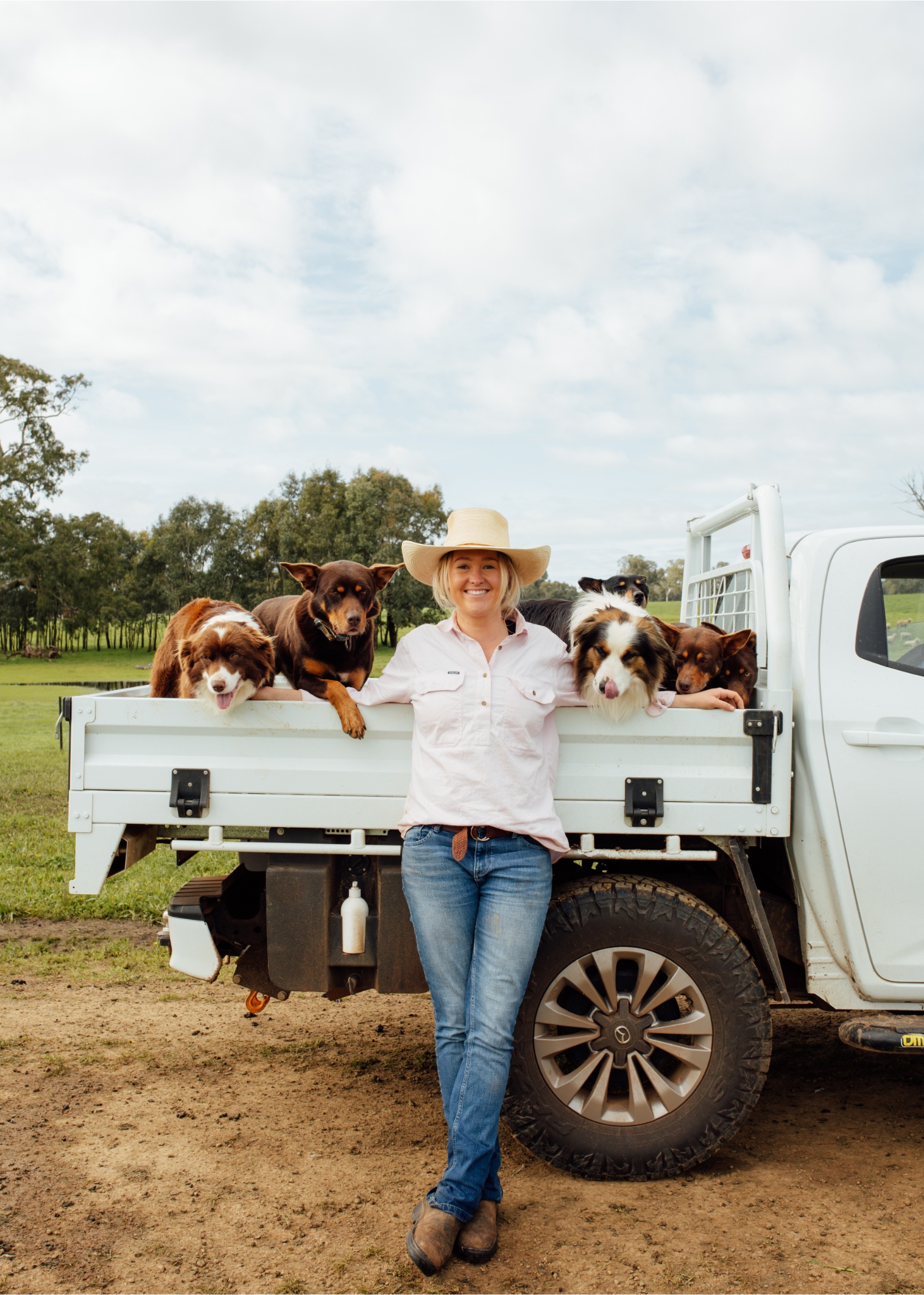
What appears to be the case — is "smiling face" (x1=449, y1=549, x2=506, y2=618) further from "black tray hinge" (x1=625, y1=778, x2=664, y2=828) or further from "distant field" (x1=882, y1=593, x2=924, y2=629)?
"distant field" (x1=882, y1=593, x2=924, y2=629)

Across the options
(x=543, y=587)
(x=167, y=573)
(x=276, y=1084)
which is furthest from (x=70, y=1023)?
(x=167, y=573)

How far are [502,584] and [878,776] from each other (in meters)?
1.52

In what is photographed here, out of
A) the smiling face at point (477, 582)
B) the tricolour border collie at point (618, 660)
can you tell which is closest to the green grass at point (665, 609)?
the tricolour border collie at point (618, 660)

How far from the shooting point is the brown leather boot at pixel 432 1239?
2.90 metres

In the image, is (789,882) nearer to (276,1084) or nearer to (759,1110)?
(759,1110)

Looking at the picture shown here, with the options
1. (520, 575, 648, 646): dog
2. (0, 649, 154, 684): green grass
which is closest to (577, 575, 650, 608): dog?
(520, 575, 648, 646): dog

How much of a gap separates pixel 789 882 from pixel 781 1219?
1.15m

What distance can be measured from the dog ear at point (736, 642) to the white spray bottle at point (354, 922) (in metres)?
1.72

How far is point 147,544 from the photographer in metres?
61.7

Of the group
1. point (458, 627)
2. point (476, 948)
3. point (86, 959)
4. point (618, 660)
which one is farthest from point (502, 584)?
point (86, 959)

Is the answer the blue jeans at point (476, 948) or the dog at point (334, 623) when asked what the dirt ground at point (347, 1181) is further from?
the dog at point (334, 623)

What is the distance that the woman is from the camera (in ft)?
9.97

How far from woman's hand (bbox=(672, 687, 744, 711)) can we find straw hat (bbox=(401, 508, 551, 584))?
0.73m

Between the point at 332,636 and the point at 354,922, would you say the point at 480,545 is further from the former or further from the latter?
the point at 354,922
